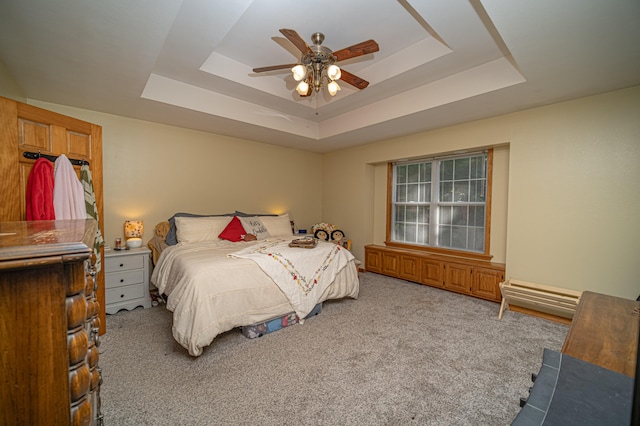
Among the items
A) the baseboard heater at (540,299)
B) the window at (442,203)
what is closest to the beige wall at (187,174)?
the window at (442,203)

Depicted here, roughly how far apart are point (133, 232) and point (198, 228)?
0.79 metres

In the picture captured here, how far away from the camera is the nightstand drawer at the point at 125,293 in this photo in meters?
3.03

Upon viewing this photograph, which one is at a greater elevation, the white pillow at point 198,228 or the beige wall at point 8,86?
the beige wall at point 8,86

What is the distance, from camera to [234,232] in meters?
3.75

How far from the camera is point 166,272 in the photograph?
9.49 ft

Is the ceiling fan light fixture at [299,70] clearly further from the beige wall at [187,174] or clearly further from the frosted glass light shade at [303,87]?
the beige wall at [187,174]

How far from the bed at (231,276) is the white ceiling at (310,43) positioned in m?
1.60

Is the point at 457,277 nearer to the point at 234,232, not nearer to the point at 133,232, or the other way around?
the point at 234,232

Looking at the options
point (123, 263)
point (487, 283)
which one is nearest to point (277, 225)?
point (123, 263)

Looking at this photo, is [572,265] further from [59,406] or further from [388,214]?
[59,406]

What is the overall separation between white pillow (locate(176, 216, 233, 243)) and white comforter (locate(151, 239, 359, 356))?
0.31 metres

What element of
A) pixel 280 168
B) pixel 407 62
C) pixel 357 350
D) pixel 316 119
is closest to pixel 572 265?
pixel 357 350

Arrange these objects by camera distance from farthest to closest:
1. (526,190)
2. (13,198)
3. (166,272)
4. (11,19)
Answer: (526,190) → (166,272) → (13,198) → (11,19)

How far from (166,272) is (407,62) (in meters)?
3.43
